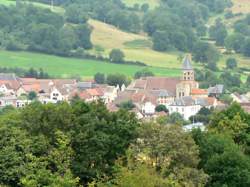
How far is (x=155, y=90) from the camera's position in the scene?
290ft

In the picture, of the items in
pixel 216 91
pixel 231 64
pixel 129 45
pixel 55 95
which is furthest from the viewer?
pixel 129 45

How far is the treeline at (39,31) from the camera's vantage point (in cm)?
10925

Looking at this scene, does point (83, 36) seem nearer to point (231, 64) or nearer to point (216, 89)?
point (231, 64)

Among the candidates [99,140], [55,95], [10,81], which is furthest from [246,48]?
[99,140]

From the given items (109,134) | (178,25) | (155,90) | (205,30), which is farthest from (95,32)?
(109,134)

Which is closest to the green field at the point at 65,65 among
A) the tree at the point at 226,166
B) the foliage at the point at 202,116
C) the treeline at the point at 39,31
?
the treeline at the point at 39,31

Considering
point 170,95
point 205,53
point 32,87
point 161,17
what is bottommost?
point 170,95

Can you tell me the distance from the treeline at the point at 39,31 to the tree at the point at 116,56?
5996 millimetres

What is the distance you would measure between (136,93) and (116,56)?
2050 centimetres

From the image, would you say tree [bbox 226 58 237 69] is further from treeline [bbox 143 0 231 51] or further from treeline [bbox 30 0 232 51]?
treeline [bbox 30 0 232 51]

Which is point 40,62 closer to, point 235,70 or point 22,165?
point 235,70

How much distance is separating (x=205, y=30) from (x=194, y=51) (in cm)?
2515

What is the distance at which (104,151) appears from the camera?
85.3ft

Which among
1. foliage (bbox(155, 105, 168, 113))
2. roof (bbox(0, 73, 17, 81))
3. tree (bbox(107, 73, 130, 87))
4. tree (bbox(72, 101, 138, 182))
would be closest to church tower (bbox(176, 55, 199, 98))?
foliage (bbox(155, 105, 168, 113))
